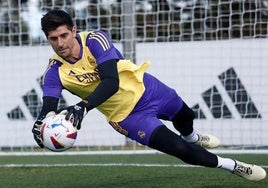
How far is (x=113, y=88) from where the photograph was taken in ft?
18.7

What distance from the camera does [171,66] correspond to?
11844 millimetres

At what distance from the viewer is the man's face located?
5758 mm

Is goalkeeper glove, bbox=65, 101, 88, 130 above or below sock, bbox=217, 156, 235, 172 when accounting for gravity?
above

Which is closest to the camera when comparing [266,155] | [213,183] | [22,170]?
[213,183]

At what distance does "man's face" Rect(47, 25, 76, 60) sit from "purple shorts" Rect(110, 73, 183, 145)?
3.04ft

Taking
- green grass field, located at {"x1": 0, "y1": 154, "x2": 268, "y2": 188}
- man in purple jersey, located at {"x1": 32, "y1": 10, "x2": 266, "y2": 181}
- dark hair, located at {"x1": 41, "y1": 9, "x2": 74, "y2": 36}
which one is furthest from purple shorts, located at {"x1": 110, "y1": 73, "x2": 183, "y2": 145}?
dark hair, located at {"x1": 41, "y1": 9, "x2": 74, "y2": 36}

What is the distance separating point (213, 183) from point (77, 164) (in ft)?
9.59

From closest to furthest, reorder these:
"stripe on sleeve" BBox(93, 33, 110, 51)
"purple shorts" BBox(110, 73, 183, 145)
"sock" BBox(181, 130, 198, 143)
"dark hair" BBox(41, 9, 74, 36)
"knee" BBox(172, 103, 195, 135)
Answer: "dark hair" BBox(41, 9, 74, 36), "stripe on sleeve" BBox(93, 33, 110, 51), "purple shorts" BBox(110, 73, 183, 145), "knee" BBox(172, 103, 195, 135), "sock" BBox(181, 130, 198, 143)

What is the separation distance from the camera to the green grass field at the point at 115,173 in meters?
7.25

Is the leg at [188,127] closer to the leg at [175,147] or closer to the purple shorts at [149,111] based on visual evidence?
the purple shorts at [149,111]

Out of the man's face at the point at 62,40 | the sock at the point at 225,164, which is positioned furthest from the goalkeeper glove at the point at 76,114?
the sock at the point at 225,164

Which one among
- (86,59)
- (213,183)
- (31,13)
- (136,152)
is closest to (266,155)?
(136,152)

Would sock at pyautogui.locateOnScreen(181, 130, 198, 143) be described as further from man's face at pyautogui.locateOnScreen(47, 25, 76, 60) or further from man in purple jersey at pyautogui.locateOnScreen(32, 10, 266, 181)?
man's face at pyautogui.locateOnScreen(47, 25, 76, 60)

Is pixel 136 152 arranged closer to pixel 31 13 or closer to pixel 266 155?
pixel 266 155
